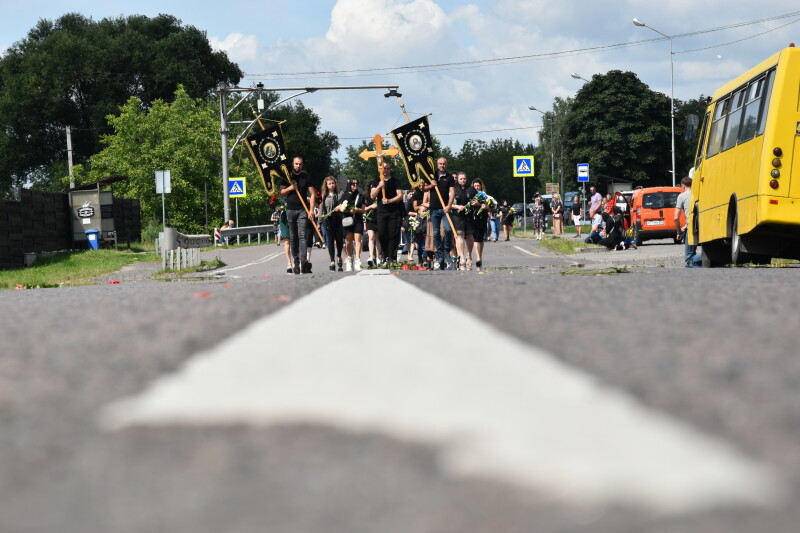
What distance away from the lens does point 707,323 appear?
5363 millimetres

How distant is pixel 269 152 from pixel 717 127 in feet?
32.2

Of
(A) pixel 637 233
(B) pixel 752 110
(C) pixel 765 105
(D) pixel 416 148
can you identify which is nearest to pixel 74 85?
(A) pixel 637 233

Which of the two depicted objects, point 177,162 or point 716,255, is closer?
point 716,255

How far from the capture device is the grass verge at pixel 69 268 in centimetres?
2200

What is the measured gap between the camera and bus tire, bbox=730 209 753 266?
15195mm

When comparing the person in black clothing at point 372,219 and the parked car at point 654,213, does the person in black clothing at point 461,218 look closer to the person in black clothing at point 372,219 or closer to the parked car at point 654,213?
the person in black clothing at point 372,219

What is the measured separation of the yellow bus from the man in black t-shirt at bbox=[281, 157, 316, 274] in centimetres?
660

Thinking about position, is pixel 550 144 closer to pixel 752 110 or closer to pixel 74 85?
pixel 74 85

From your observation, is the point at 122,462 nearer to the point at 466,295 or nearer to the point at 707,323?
the point at 707,323

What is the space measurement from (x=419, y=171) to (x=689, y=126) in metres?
5.91

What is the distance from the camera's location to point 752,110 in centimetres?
1514

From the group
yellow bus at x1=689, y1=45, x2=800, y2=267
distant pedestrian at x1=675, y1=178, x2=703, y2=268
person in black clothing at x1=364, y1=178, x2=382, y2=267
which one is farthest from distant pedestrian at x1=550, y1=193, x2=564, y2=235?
yellow bus at x1=689, y1=45, x2=800, y2=267

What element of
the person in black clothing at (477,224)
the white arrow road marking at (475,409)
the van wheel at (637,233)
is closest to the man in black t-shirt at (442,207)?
the person in black clothing at (477,224)

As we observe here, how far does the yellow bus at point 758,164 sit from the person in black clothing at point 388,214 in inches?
206
